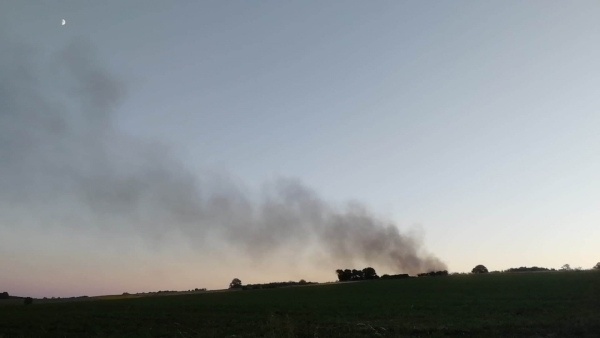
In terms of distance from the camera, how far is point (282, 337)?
15.0 m

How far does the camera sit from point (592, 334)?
15398 millimetres

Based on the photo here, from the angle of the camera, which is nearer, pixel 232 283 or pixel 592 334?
pixel 592 334


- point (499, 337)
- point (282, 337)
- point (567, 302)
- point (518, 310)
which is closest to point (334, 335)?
point (282, 337)

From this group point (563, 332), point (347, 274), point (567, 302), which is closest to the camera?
point (563, 332)

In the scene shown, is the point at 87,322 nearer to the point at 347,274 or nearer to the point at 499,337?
the point at 499,337

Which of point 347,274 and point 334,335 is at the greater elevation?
point 347,274

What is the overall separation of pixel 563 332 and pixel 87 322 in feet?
105

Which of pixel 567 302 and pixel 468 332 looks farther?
pixel 567 302

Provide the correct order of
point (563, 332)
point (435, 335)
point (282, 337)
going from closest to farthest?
point (282, 337) → point (563, 332) → point (435, 335)

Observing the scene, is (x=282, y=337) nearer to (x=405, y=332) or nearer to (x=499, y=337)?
(x=405, y=332)

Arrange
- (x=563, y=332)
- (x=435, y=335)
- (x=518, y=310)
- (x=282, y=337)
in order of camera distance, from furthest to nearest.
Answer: (x=518, y=310) → (x=435, y=335) → (x=563, y=332) → (x=282, y=337)

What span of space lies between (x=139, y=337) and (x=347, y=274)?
13233 centimetres

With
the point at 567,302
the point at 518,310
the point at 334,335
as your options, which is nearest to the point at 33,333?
the point at 334,335

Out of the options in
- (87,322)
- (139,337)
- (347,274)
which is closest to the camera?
(139,337)
